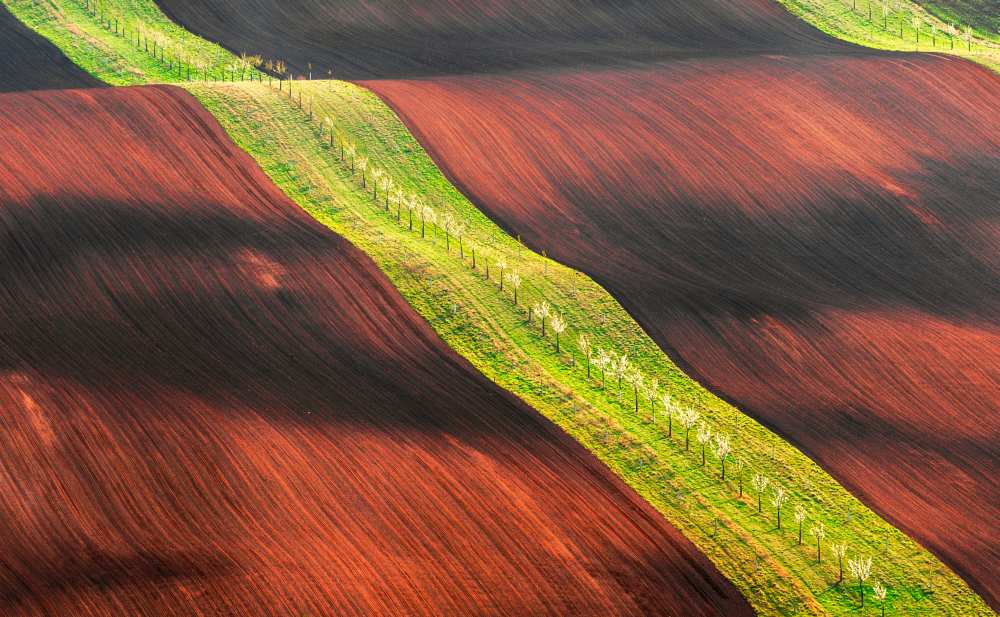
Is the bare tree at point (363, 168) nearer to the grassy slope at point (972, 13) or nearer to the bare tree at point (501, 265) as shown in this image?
the bare tree at point (501, 265)

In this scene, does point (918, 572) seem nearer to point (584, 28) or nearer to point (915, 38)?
point (584, 28)

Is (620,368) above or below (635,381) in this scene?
above

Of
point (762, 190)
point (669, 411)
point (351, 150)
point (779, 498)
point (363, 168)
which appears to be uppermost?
point (762, 190)

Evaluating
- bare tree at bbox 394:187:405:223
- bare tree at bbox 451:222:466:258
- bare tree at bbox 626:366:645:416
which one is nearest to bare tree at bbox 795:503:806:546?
bare tree at bbox 626:366:645:416

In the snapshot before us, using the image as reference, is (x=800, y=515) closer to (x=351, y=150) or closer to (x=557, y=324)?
(x=557, y=324)

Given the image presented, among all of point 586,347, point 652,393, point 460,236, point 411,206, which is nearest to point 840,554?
point 652,393
